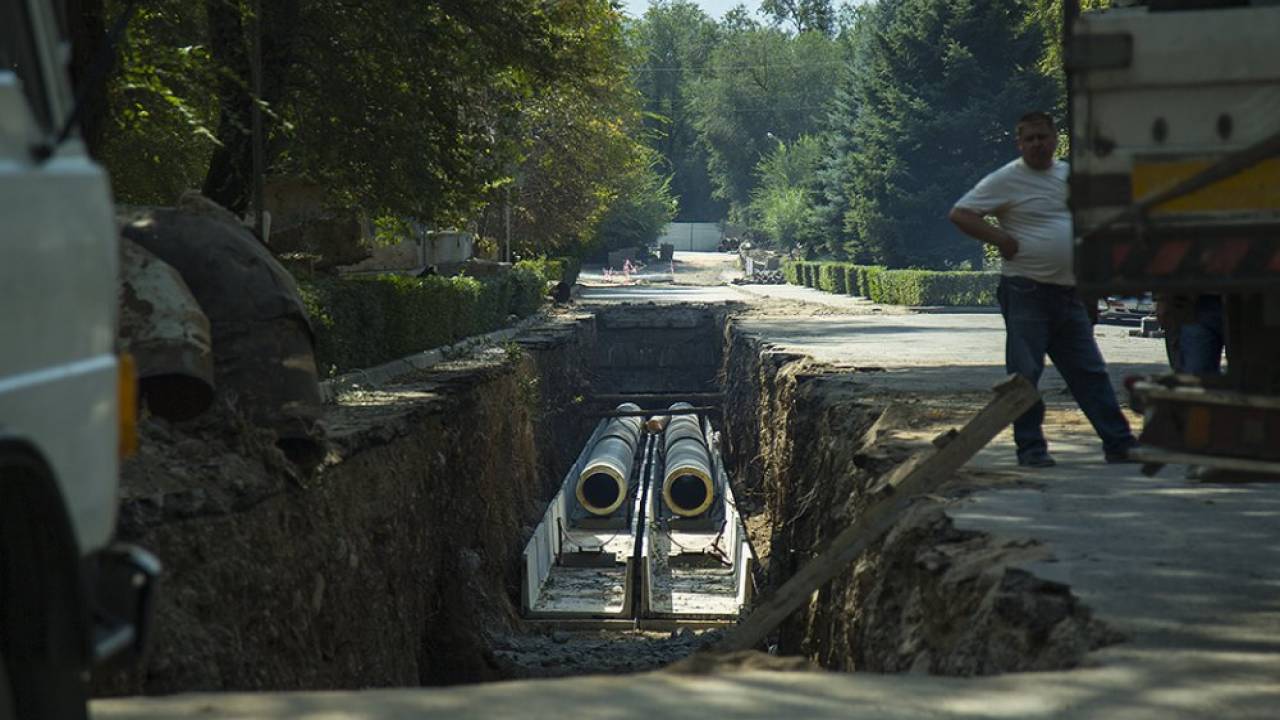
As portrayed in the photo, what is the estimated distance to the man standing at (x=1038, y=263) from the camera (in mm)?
9734

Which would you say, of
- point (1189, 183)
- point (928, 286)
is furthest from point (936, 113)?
point (1189, 183)

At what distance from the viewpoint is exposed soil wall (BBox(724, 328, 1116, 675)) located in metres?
6.62

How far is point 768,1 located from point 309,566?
144 metres

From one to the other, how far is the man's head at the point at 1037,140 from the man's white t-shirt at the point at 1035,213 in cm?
6

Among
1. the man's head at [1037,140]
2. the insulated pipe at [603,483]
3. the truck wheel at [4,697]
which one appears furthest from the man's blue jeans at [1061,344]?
the insulated pipe at [603,483]

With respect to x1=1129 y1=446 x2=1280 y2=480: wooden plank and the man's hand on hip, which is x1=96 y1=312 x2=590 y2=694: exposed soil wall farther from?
the man's hand on hip

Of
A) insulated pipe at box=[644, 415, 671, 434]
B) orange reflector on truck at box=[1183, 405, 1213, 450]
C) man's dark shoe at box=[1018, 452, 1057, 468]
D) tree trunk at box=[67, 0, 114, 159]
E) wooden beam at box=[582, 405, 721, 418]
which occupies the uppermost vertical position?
tree trunk at box=[67, 0, 114, 159]

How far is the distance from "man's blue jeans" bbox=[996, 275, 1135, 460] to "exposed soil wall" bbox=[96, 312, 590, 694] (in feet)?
14.1

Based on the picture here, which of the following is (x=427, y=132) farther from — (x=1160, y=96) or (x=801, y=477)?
(x=1160, y=96)

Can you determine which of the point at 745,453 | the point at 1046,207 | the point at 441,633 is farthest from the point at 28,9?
the point at 745,453

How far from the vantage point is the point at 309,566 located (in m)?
11.0

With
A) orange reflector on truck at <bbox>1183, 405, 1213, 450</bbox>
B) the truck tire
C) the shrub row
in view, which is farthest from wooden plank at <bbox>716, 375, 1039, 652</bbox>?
the shrub row

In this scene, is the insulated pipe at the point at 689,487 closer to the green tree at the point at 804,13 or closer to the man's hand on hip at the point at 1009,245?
the man's hand on hip at the point at 1009,245

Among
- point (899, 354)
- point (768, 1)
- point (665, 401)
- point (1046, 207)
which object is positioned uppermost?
point (768, 1)
